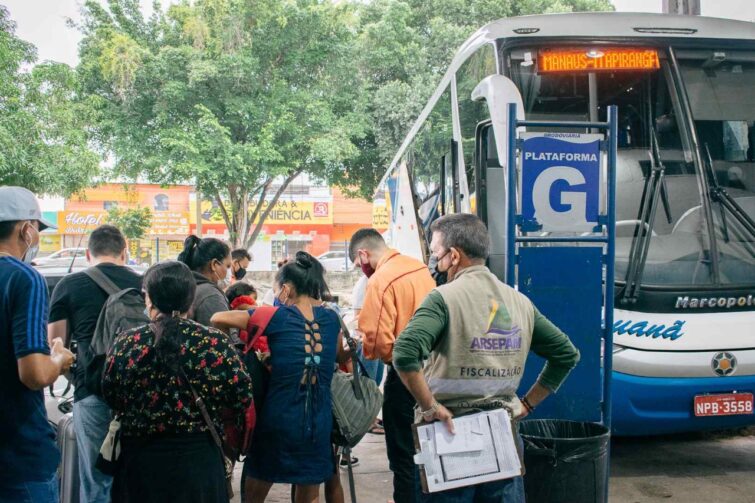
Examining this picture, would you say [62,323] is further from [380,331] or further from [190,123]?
[190,123]

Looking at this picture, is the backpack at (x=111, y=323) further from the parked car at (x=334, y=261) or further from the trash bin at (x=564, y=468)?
the parked car at (x=334, y=261)

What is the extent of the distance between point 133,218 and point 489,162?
101 ft

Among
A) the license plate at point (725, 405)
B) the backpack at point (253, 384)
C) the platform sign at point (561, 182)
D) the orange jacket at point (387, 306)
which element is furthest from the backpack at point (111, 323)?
the license plate at point (725, 405)

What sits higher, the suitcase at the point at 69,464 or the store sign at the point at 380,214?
the store sign at the point at 380,214

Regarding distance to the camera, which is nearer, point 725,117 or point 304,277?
point 304,277

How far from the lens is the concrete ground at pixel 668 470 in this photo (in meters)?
5.27

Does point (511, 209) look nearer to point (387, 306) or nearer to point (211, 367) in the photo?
point (387, 306)

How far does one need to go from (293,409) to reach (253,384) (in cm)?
25

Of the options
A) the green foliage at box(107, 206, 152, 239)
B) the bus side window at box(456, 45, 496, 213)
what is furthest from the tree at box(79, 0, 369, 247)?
the green foliage at box(107, 206, 152, 239)

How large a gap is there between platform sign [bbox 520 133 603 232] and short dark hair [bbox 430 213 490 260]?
1.16m

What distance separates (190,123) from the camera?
19.5m

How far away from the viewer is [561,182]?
13.8 ft

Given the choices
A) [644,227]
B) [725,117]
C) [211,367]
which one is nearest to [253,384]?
[211,367]

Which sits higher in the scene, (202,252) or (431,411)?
(202,252)
